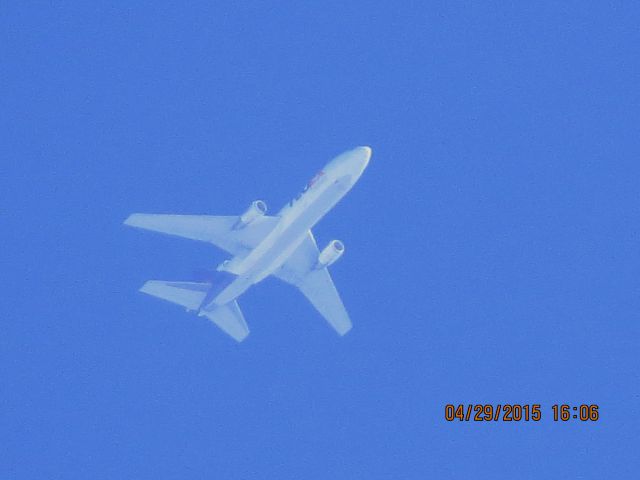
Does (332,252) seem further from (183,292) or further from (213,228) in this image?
(183,292)

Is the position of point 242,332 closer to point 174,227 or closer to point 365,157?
point 174,227

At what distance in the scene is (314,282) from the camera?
49.7 m

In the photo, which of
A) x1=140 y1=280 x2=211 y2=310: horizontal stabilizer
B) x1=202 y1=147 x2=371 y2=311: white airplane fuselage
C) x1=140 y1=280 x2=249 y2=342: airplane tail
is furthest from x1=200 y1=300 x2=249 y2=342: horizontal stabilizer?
x1=202 y1=147 x2=371 y2=311: white airplane fuselage

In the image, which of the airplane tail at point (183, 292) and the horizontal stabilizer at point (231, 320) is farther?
the horizontal stabilizer at point (231, 320)

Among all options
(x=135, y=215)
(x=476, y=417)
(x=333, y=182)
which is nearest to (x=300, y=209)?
(x=333, y=182)

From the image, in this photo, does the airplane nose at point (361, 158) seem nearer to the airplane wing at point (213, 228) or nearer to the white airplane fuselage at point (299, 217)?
the white airplane fuselage at point (299, 217)

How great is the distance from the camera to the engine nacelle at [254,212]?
4356 centimetres

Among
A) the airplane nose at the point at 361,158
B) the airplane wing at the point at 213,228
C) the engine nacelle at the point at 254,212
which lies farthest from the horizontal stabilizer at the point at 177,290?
the airplane nose at the point at 361,158

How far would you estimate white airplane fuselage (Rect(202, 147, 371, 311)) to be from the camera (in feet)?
139

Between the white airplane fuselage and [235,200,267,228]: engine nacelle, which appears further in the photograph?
[235,200,267,228]: engine nacelle

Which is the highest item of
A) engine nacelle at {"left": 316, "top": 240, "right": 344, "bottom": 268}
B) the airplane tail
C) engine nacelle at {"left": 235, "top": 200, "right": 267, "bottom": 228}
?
engine nacelle at {"left": 316, "top": 240, "right": 344, "bottom": 268}

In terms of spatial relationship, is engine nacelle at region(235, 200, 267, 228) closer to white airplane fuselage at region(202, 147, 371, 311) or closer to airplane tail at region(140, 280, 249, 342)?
white airplane fuselage at region(202, 147, 371, 311)

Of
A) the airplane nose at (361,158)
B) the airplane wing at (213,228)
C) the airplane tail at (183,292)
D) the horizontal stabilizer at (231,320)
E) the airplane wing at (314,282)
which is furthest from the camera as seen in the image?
the airplane wing at (314,282)

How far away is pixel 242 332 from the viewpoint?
4884 cm
